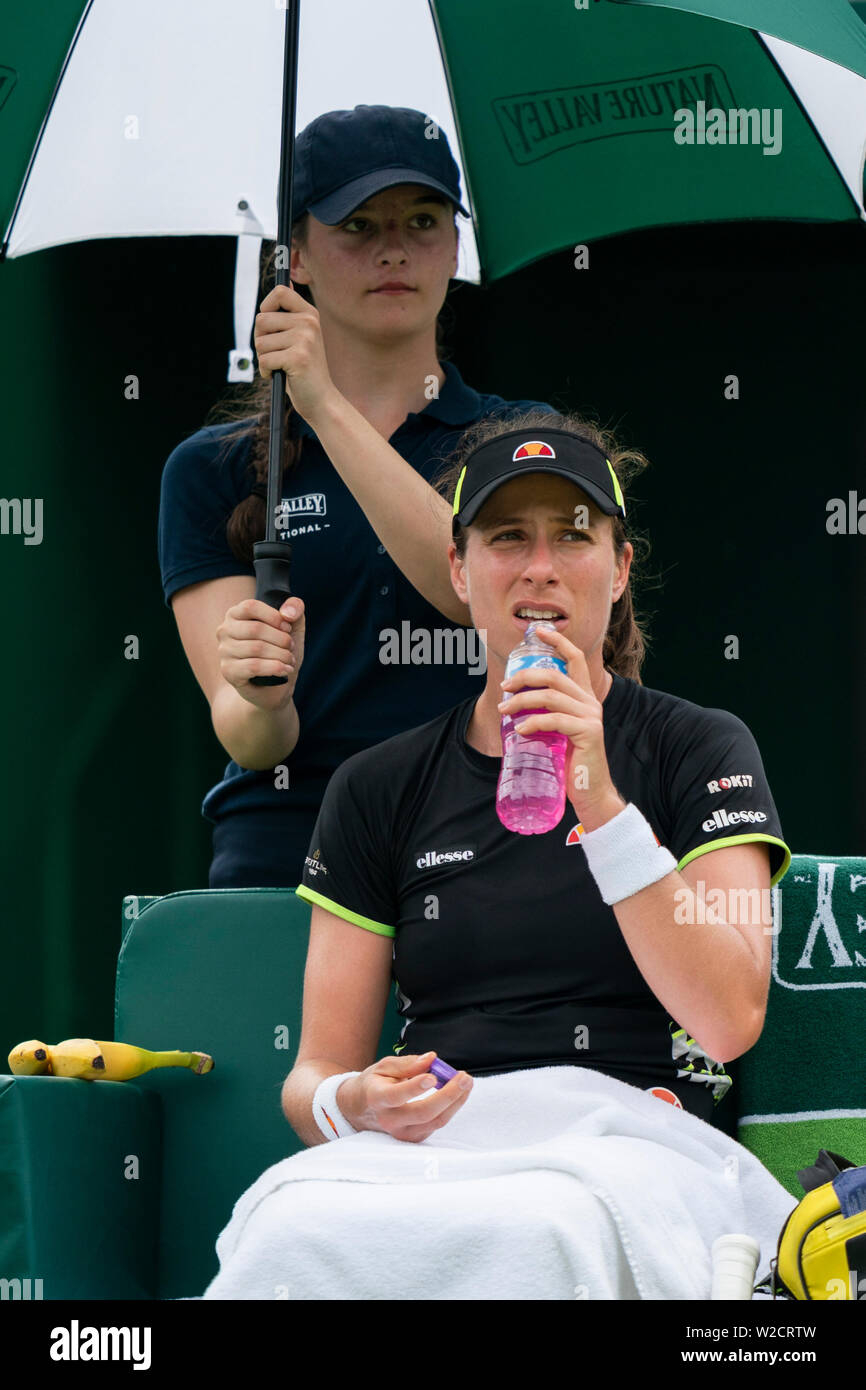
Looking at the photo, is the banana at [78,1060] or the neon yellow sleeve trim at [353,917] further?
the banana at [78,1060]

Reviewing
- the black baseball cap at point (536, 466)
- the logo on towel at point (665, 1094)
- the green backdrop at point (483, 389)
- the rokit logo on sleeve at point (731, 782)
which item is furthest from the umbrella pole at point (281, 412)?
the green backdrop at point (483, 389)

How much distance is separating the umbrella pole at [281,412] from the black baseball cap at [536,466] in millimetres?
271

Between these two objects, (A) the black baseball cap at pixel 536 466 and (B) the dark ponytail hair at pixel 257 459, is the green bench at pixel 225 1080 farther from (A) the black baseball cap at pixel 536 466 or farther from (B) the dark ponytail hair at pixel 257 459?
(A) the black baseball cap at pixel 536 466

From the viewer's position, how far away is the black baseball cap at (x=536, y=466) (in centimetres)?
192

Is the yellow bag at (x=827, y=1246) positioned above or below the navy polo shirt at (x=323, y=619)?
below

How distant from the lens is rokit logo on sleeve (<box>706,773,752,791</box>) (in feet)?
6.14

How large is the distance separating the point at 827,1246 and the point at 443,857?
63 centimetres

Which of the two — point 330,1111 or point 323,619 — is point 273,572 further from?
point 330,1111

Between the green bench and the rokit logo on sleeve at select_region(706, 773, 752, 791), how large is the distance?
1.52ft

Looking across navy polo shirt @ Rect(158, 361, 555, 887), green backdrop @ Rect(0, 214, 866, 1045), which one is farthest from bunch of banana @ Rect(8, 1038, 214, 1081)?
green backdrop @ Rect(0, 214, 866, 1045)

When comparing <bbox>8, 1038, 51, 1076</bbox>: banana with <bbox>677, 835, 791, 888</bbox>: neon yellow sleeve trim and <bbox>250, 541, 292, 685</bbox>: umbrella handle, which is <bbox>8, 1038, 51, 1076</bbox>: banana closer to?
<bbox>250, 541, 292, 685</bbox>: umbrella handle
